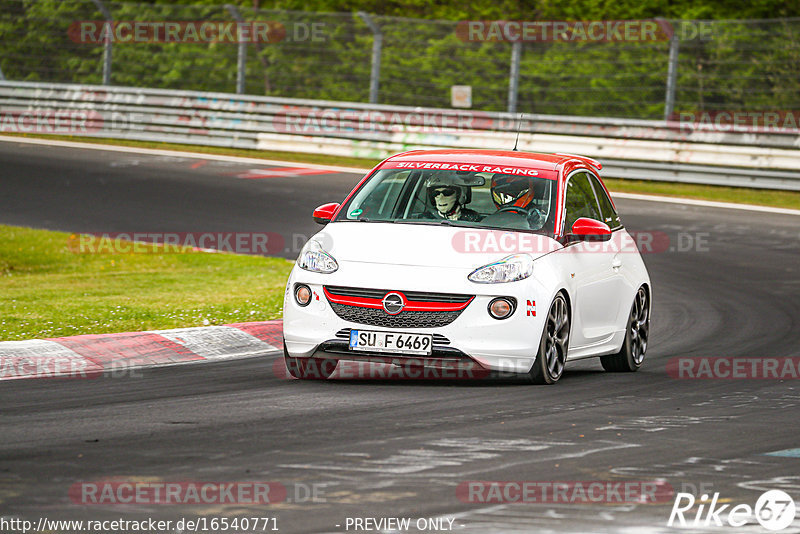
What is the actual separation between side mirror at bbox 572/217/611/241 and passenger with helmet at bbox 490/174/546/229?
248 millimetres

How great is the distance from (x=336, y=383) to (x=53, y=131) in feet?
74.1

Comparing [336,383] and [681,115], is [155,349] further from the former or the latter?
[681,115]

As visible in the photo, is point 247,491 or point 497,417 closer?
point 247,491

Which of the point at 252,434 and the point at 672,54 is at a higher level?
the point at 672,54

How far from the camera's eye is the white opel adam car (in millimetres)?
9180

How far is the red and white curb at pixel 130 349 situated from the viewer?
32.7 ft

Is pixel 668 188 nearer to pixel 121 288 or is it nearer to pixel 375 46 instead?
pixel 375 46

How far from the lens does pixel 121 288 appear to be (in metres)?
14.8

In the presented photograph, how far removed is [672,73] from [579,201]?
15582 mm

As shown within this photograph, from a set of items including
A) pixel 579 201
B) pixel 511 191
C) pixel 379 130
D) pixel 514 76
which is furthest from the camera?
pixel 379 130

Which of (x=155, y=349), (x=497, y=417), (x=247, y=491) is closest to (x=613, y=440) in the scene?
(x=497, y=417)

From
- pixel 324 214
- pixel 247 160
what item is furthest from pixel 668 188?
pixel 324 214

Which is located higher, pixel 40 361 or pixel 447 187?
pixel 447 187

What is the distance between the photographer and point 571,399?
9094 mm
